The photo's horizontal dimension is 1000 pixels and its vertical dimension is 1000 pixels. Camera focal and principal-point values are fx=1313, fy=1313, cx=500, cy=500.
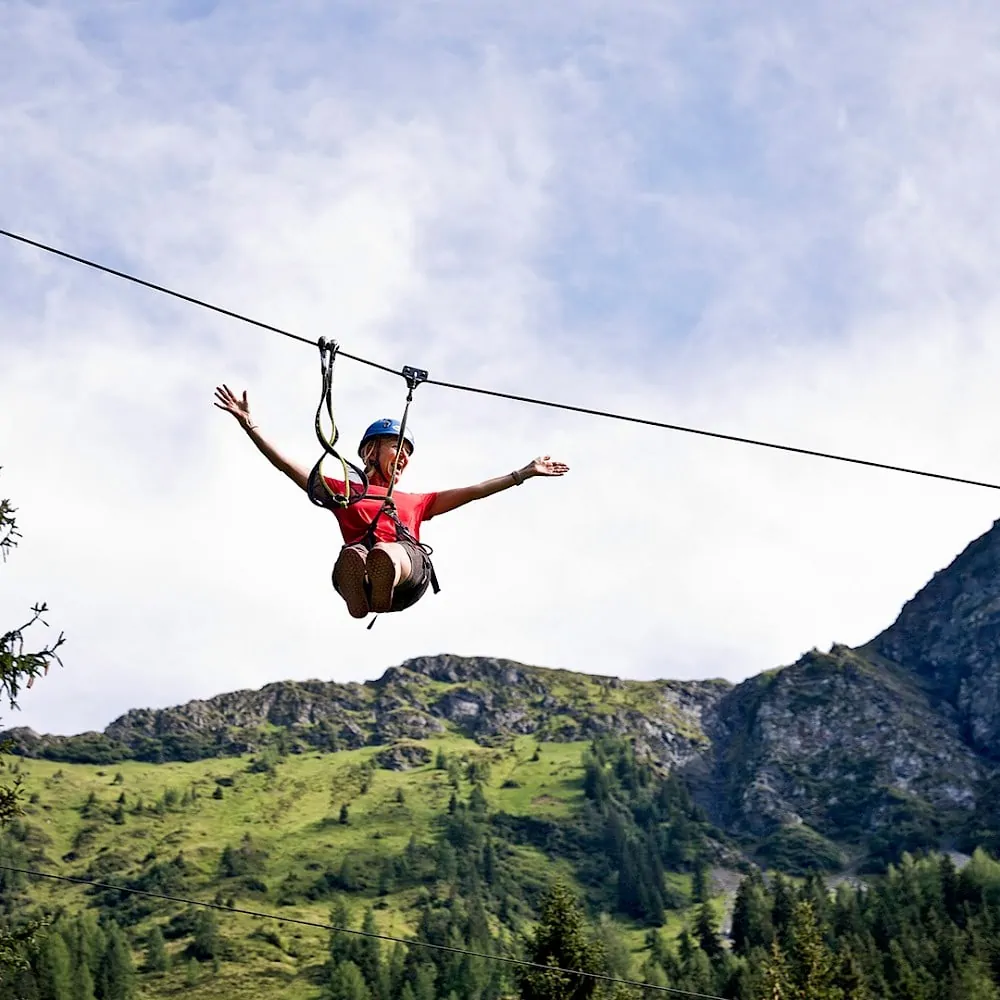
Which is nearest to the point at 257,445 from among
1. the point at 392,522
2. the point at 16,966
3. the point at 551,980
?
the point at 392,522

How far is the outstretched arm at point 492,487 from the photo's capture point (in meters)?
9.96

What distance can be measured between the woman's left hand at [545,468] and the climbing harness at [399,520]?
3.04 ft

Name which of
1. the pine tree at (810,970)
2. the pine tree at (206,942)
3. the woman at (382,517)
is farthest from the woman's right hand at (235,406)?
the pine tree at (206,942)

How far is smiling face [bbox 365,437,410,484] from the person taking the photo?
9898 mm

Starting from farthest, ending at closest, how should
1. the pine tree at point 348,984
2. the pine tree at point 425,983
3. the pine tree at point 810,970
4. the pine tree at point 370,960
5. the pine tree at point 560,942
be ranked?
the pine tree at point 370,960 → the pine tree at point 348,984 → the pine tree at point 425,983 → the pine tree at point 810,970 → the pine tree at point 560,942

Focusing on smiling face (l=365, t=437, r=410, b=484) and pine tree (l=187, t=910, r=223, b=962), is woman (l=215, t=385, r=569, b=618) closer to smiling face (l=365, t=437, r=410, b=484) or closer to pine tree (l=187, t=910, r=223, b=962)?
smiling face (l=365, t=437, r=410, b=484)

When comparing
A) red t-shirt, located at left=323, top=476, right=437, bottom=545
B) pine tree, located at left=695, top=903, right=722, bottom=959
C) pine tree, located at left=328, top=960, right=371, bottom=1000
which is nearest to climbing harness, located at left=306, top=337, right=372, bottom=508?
red t-shirt, located at left=323, top=476, right=437, bottom=545

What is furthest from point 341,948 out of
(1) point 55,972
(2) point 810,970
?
(2) point 810,970

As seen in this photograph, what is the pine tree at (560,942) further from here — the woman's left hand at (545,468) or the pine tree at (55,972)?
the pine tree at (55,972)

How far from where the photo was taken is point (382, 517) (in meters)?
9.63

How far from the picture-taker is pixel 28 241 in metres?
9.80

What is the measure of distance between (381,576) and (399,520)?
28.2 inches

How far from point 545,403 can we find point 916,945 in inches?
4319

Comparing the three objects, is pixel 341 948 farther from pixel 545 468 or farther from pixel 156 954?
pixel 545 468
